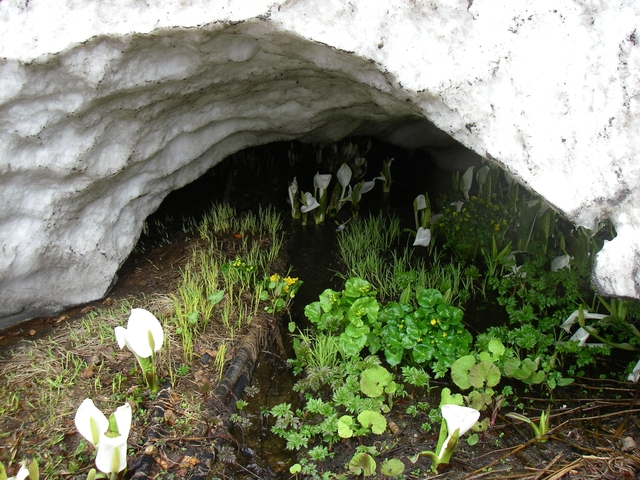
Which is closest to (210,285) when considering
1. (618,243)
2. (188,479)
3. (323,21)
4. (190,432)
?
(190,432)

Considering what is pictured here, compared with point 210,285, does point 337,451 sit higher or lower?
lower

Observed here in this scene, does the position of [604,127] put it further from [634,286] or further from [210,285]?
[210,285]

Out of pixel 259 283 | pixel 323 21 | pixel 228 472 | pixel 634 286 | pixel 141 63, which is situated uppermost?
pixel 323 21

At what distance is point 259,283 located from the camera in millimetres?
3041

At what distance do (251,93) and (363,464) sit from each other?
191 cm

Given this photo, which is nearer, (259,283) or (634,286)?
(634,286)

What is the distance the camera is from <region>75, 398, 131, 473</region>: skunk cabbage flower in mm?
1808

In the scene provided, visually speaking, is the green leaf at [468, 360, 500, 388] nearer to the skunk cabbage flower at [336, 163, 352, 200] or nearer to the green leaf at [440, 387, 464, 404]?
the green leaf at [440, 387, 464, 404]

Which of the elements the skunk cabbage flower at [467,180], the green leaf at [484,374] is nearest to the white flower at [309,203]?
the skunk cabbage flower at [467,180]

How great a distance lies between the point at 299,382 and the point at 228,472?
53cm

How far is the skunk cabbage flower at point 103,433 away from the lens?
1.81 meters

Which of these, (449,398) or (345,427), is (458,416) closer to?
(449,398)

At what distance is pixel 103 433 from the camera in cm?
190

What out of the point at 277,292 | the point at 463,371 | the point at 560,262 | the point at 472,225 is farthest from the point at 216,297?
the point at 560,262
